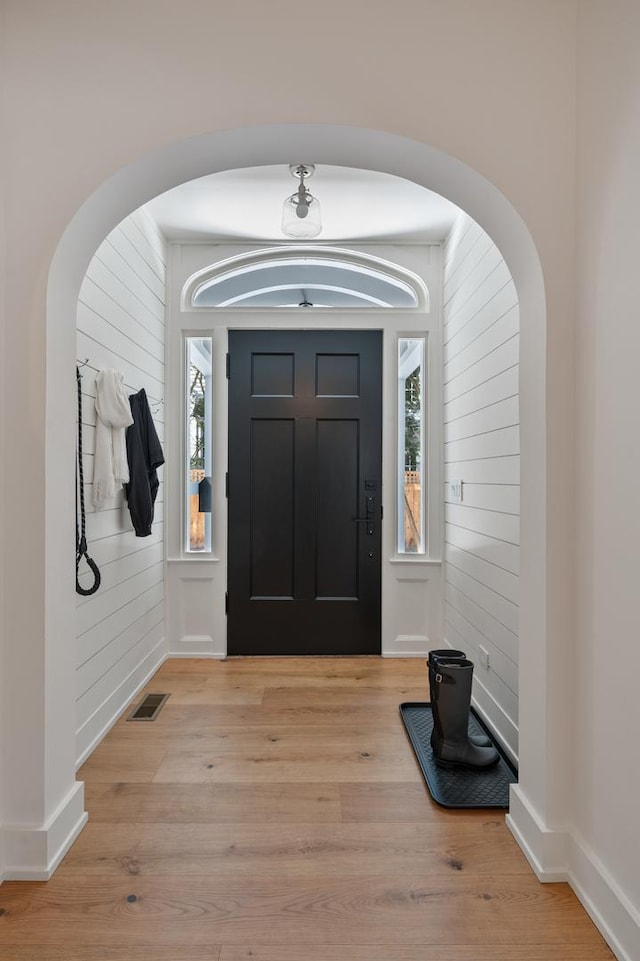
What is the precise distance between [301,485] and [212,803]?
2107 mm

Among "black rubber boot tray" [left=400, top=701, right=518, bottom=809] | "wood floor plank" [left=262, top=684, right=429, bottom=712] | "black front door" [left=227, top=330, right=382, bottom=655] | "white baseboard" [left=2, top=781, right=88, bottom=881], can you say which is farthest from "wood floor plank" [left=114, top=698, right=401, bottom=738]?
"white baseboard" [left=2, top=781, right=88, bottom=881]

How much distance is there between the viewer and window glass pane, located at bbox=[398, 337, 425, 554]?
12.9ft

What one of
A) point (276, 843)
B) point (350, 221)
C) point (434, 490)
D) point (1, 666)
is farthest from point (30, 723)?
point (350, 221)

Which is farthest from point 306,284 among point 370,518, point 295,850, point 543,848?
point 543,848

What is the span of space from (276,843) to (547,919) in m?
0.82

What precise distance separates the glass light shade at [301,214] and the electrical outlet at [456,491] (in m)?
1.61

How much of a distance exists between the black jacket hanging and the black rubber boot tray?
5.43 feet

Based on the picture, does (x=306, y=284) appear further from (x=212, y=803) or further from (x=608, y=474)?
(x=212, y=803)

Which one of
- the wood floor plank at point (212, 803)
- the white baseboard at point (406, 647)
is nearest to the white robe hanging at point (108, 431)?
the wood floor plank at point (212, 803)

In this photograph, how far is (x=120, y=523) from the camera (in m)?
3.01

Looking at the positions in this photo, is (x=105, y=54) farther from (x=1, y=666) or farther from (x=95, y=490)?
(x=1, y=666)

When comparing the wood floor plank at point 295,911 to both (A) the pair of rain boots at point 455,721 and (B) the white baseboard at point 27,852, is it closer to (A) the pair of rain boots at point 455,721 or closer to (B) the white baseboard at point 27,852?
(B) the white baseboard at point 27,852

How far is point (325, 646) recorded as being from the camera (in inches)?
155

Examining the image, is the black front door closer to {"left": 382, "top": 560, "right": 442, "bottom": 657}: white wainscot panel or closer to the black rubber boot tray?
{"left": 382, "top": 560, "right": 442, "bottom": 657}: white wainscot panel
